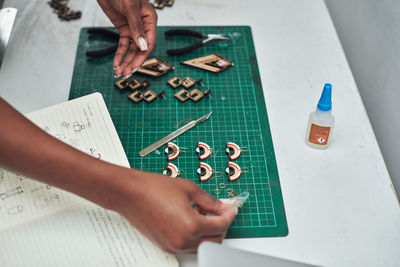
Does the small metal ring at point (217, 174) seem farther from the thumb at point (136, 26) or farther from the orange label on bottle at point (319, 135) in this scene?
the thumb at point (136, 26)

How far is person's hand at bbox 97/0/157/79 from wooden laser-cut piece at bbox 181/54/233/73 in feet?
0.58

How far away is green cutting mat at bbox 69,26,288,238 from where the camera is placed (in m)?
1.04

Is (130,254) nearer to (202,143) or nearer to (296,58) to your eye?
(202,143)

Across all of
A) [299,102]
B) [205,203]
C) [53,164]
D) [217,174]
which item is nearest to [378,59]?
[299,102]

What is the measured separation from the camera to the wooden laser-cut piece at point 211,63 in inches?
53.4

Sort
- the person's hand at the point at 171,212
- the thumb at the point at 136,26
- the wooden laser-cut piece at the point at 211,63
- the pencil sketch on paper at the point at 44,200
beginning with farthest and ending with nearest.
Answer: the wooden laser-cut piece at the point at 211,63 < the thumb at the point at 136,26 < the pencil sketch on paper at the point at 44,200 < the person's hand at the point at 171,212

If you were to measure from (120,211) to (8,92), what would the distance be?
690mm

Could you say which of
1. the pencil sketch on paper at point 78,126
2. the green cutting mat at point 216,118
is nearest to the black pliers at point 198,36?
the green cutting mat at point 216,118

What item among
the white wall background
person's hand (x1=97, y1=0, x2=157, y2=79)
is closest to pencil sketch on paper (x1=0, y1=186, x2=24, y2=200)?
person's hand (x1=97, y1=0, x2=157, y2=79)

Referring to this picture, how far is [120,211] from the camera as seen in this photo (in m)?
0.84

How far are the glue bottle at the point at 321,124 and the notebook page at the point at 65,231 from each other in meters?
0.51

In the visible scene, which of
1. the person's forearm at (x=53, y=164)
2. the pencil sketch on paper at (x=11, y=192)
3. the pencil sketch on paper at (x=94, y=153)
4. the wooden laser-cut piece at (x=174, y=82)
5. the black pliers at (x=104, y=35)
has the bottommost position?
the pencil sketch on paper at (x=11, y=192)

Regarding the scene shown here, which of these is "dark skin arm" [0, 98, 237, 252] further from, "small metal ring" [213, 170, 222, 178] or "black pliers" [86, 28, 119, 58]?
"black pliers" [86, 28, 119, 58]

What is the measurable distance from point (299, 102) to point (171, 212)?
2.17 ft
